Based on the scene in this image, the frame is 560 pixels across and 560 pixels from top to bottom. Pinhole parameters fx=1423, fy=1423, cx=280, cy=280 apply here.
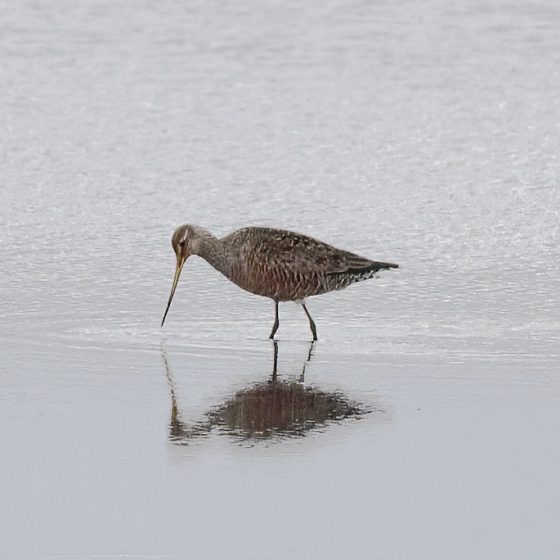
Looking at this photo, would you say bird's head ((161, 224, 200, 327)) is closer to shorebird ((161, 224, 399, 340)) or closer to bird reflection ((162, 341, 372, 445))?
shorebird ((161, 224, 399, 340))

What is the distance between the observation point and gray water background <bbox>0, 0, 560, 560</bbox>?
17.2ft

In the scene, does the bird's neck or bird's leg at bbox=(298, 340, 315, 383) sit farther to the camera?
the bird's neck

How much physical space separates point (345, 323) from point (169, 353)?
1.16 metres

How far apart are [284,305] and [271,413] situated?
8.51ft

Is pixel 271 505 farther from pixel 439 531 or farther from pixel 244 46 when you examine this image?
pixel 244 46

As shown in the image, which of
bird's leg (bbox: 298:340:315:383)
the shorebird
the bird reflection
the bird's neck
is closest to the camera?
the bird reflection

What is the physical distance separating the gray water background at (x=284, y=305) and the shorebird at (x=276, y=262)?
0.63 feet

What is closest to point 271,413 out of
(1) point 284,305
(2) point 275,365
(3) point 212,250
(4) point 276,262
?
(2) point 275,365

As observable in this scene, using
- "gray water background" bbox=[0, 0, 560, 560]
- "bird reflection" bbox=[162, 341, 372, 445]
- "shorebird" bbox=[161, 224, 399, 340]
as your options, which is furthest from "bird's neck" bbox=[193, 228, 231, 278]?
"bird reflection" bbox=[162, 341, 372, 445]

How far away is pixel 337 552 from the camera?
4855 mm

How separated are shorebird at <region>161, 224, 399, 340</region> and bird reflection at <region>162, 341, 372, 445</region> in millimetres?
1309

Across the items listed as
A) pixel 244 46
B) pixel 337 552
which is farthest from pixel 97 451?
pixel 244 46

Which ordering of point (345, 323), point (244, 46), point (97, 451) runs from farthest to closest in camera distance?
point (244, 46)
point (345, 323)
point (97, 451)

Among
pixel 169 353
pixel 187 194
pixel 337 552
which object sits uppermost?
pixel 187 194
